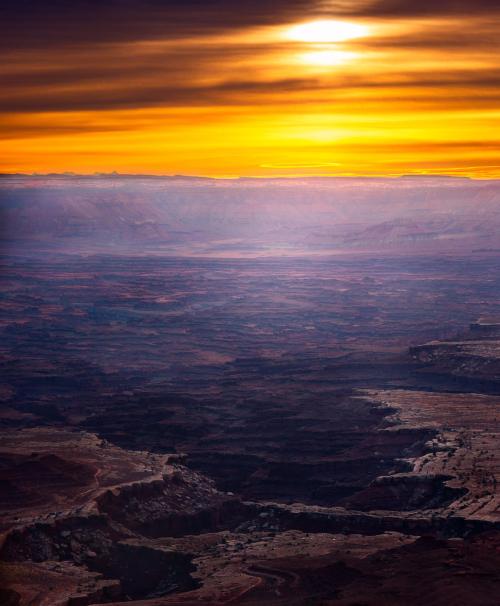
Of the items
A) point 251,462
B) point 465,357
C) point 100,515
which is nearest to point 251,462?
point 251,462

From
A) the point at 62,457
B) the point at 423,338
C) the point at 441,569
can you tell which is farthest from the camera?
the point at 423,338

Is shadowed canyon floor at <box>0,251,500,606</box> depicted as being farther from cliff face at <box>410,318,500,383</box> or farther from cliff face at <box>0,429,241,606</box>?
cliff face at <box>410,318,500,383</box>

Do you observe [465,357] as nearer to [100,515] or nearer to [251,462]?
[251,462]

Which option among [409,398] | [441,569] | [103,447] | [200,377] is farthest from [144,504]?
[200,377]

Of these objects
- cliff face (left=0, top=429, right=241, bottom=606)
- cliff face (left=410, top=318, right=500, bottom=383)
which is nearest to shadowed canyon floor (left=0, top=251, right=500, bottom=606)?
cliff face (left=0, top=429, right=241, bottom=606)

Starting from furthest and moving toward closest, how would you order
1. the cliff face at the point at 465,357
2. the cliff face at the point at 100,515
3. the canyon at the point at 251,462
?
the cliff face at the point at 465,357 → the cliff face at the point at 100,515 → the canyon at the point at 251,462

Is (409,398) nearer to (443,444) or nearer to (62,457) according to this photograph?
(443,444)

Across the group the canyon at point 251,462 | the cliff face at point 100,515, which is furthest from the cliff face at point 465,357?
the cliff face at point 100,515

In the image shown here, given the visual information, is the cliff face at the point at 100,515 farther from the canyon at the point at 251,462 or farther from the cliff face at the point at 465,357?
the cliff face at the point at 465,357
